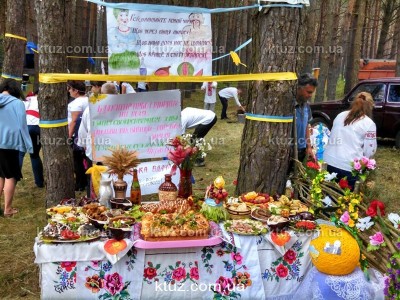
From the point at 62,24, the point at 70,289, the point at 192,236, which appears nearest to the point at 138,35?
the point at 62,24

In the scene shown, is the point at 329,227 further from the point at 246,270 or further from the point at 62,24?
the point at 62,24

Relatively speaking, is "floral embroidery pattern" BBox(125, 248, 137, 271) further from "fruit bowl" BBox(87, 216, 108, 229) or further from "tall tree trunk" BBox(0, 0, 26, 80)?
"tall tree trunk" BBox(0, 0, 26, 80)

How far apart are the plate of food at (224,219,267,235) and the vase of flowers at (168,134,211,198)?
0.62 m

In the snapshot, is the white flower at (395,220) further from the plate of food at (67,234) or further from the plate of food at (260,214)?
the plate of food at (67,234)

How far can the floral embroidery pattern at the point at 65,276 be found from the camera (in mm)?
3162

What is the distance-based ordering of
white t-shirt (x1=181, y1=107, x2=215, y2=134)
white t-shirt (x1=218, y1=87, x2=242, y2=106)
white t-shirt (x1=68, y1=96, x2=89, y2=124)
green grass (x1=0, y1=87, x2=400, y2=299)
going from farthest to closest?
white t-shirt (x1=218, y1=87, x2=242, y2=106), white t-shirt (x1=181, y1=107, x2=215, y2=134), white t-shirt (x1=68, y1=96, x2=89, y2=124), green grass (x1=0, y1=87, x2=400, y2=299)

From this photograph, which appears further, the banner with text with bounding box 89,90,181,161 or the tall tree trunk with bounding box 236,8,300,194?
the banner with text with bounding box 89,90,181,161

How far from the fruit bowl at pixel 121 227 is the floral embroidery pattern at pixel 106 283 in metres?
0.22

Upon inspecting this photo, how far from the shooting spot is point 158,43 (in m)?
4.04

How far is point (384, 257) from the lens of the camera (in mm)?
3111

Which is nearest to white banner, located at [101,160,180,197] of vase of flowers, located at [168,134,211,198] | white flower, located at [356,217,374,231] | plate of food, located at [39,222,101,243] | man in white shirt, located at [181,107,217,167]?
vase of flowers, located at [168,134,211,198]

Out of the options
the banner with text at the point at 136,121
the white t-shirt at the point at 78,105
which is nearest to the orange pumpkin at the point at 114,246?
the banner with text at the point at 136,121

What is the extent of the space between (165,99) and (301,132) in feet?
5.06

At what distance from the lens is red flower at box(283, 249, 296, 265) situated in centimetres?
347
